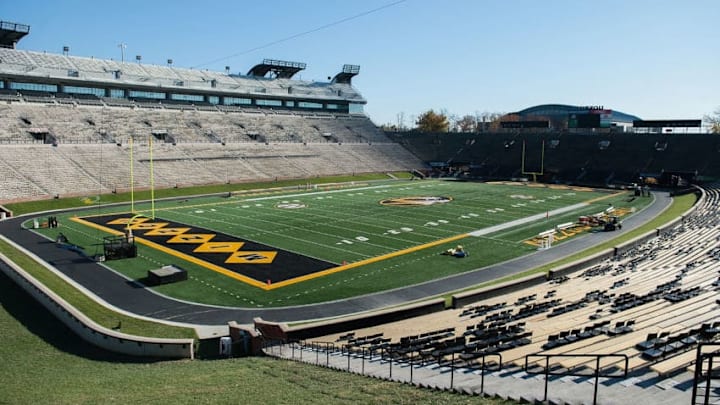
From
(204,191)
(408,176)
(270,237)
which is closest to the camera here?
(270,237)

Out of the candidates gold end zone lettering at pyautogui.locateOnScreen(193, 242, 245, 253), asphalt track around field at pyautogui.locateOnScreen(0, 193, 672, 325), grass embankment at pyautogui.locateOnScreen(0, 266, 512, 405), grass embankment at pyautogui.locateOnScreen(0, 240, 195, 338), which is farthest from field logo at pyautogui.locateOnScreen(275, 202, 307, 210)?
grass embankment at pyautogui.locateOnScreen(0, 266, 512, 405)

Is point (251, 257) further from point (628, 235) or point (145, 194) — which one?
point (145, 194)

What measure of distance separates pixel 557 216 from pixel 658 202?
49.3 feet

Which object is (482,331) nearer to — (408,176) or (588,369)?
(588,369)

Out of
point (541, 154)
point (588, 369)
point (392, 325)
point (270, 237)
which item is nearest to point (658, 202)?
point (541, 154)

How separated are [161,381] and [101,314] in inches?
311

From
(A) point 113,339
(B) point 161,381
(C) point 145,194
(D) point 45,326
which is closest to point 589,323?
(B) point 161,381

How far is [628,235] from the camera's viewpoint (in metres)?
32.6

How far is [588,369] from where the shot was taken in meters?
9.20

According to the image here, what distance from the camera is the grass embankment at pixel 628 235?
77.9 feet

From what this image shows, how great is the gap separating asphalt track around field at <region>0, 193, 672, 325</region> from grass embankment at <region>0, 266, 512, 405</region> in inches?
140

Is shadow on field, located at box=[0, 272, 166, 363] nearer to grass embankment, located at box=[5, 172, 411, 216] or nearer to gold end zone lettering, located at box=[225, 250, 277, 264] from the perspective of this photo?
gold end zone lettering, located at box=[225, 250, 277, 264]

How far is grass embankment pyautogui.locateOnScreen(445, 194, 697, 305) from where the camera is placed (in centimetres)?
2374

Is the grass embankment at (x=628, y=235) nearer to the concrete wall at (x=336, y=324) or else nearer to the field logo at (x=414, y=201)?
the concrete wall at (x=336, y=324)
